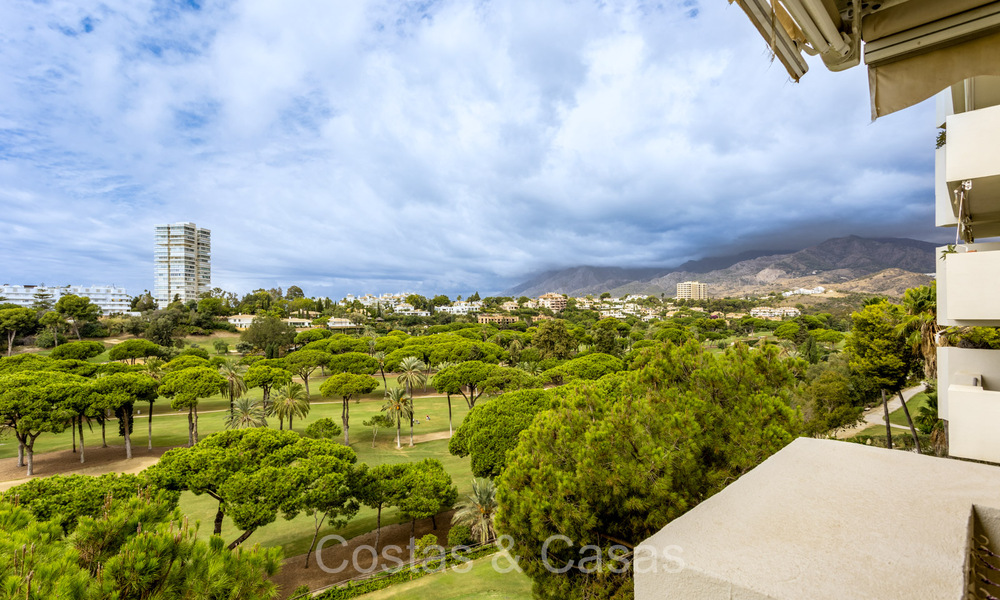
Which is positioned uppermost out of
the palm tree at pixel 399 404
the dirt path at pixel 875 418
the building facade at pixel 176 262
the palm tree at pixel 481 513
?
the building facade at pixel 176 262

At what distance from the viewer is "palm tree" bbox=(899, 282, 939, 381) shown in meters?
13.0

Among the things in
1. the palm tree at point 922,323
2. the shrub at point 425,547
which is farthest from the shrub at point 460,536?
the palm tree at point 922,323

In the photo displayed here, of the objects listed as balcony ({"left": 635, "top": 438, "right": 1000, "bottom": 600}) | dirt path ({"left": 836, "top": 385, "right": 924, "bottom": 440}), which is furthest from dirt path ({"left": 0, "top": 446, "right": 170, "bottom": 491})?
dirt path ({"left": 836, "top": 385, "right": 924, "bottom": 440})

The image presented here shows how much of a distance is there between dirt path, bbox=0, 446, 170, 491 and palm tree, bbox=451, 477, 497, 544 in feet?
45.5

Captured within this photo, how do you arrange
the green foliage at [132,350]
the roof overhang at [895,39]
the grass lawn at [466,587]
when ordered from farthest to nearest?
the green foliage at [132,350] < the grass lawn at [466,587] < the roof overhang at [895,39]

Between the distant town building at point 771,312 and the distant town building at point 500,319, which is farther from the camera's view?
the distant town building at point 771,312

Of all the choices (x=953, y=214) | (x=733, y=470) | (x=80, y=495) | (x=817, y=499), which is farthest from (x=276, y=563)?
Result: (x=953, y=214)

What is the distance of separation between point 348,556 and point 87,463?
14.7 metres

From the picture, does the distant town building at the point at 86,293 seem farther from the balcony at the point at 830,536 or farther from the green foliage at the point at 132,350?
the balcony at the point at 830,536

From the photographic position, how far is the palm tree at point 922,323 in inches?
511

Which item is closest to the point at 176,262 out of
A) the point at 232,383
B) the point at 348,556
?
the point at 232,383

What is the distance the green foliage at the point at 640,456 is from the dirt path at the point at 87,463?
18195mm

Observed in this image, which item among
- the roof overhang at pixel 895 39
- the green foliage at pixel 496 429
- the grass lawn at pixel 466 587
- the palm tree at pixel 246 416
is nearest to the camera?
the roof overhang at pixel 895 39

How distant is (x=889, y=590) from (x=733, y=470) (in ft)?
15.0
